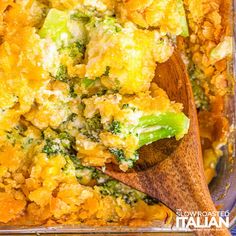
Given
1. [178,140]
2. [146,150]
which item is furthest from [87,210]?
[178,140]

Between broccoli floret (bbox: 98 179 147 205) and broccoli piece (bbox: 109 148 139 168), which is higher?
broccoli piece (bbox: 109 148 139 168)

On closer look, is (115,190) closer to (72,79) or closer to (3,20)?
(72,79)

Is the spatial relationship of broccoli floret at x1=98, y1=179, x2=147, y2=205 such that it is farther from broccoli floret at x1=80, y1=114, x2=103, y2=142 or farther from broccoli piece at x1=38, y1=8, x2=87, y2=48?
broccoli piece at x1=38, y1=8, x2=87, y2=48

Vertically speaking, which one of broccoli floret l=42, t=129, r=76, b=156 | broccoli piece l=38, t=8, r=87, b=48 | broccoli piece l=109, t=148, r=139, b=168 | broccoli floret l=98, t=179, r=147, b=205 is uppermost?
broccoli piece l=38, t=8, r=87, b=48

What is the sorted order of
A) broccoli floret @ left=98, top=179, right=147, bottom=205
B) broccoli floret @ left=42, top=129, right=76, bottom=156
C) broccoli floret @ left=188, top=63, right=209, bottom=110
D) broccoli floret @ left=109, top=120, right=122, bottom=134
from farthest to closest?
broccoli floret @ left=188, top=63, right=209, bottom=110 < broccoli floret @ left=98, top=179, right=147, bottom=205 < broccoli floret @ left=42, top=129, right=76, bottom=156 < broccoli floret @ left=109, top=120, right=122, bottom=134

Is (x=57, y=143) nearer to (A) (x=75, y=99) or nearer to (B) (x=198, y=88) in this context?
(A) (x=75, y=99)

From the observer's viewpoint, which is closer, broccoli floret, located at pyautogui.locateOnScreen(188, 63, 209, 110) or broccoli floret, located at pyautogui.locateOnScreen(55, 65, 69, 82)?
broccoli floret, located at pyautogui.locateOnScreen(55, 65, 69, 82)

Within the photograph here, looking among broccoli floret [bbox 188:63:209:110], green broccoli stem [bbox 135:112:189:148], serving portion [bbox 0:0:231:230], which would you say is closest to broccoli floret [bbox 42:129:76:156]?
serving portion [bbox 0:0:231:230]

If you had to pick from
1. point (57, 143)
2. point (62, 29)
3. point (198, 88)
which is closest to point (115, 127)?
point (57, 143)
